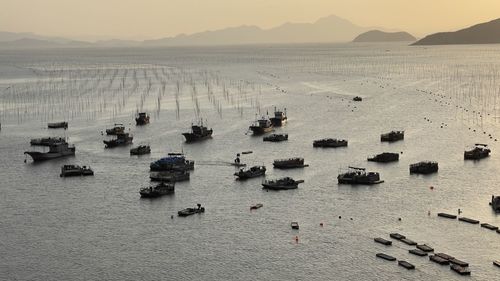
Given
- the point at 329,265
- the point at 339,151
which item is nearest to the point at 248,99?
the point at 339,151

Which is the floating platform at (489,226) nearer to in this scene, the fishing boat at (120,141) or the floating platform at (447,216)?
the floating platform at (447,216)

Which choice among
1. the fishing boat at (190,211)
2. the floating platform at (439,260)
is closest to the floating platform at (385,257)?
the floating platform at (439,260)

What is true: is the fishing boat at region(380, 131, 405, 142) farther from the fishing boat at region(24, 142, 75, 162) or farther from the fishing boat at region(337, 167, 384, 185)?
the fishing boat at region(24, 142, 75, 162)

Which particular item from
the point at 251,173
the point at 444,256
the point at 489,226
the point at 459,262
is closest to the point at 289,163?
the point at 251,173

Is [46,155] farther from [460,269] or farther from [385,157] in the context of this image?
[460,269]

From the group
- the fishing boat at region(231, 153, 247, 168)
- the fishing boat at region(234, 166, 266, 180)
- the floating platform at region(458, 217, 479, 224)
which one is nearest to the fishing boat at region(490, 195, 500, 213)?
the floating platform at region(458, 217, 479, 224)

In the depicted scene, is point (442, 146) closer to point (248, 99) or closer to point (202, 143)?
point (202, 143)
